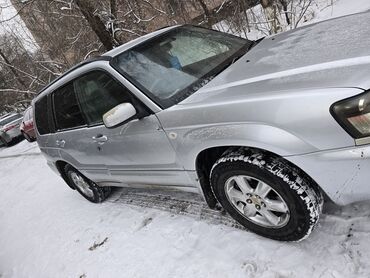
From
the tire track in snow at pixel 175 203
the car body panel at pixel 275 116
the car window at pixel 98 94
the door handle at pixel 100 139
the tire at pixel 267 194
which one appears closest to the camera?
the car body panel at pixel 275 116

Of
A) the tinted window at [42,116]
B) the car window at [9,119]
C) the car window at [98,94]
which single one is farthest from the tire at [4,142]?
the car window at [98,94]

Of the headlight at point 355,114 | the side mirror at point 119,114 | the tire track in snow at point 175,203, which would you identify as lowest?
the tire track in snow at point 175,203

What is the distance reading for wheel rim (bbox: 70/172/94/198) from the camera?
16.3 feet

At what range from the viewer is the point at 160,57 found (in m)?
3.36

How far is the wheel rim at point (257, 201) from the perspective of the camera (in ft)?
8.77

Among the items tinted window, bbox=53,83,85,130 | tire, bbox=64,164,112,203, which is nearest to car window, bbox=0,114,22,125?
tire, bbox=64,164,112,203

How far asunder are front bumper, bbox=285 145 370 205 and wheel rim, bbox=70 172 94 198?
131 inches

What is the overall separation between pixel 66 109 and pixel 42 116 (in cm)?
83

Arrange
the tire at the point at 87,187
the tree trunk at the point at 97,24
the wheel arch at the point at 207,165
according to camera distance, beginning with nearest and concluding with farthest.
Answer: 1. the wheel arch at the point at 207,165
2. the tire at the point at 87,187
3. the tree trunk at the point at 97,24

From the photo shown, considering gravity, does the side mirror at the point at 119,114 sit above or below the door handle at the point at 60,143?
above

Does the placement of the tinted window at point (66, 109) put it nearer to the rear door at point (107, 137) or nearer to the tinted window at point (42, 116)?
the rear door at point (107, 137)

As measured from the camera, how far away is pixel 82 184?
508 centimetres

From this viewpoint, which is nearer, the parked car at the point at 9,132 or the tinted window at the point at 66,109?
the tinted window at the point at 66,109

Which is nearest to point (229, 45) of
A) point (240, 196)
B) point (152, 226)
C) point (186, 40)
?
point (186, 40)
